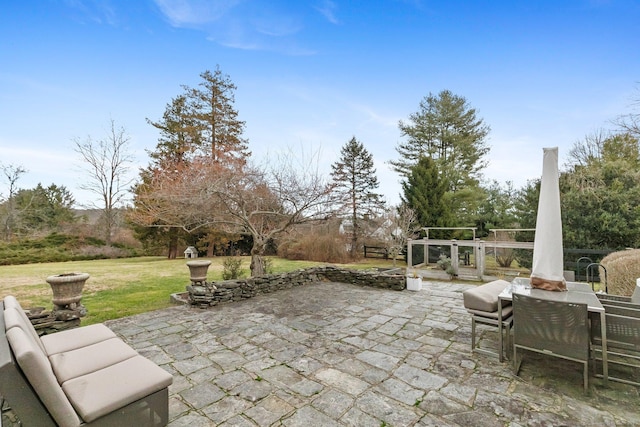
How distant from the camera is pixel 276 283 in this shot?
6.40 m

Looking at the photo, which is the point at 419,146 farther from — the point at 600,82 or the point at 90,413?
the point at 90,413

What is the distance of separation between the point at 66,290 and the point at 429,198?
46.2ft

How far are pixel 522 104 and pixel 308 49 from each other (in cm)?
700

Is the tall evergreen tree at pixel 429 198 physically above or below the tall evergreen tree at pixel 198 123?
below

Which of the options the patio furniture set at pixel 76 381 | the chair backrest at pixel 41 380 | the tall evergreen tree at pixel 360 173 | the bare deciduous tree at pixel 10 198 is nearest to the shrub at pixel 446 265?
the patio furniture set at pixel 76 381

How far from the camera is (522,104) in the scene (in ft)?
27.3

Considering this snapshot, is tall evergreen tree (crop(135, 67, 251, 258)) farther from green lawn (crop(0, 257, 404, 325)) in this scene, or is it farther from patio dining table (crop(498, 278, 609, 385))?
patio dining table (crop(498, 278, 609, 385))

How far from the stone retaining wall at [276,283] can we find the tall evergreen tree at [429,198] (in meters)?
7.76

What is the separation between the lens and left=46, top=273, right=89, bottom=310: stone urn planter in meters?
3.48

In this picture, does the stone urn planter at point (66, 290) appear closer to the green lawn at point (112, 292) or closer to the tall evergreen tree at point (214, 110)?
the green lawn at point (112, 292)

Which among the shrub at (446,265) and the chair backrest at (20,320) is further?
the shrub at (446,265)

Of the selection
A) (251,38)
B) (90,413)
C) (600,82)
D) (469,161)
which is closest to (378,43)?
(251,38)

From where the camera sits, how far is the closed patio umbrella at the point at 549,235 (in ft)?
9.94

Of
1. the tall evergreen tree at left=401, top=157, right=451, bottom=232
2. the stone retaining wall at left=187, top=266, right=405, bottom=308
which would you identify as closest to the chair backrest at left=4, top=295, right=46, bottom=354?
the stone retaining wall at left=187, top=266, right=405, bottom=308
